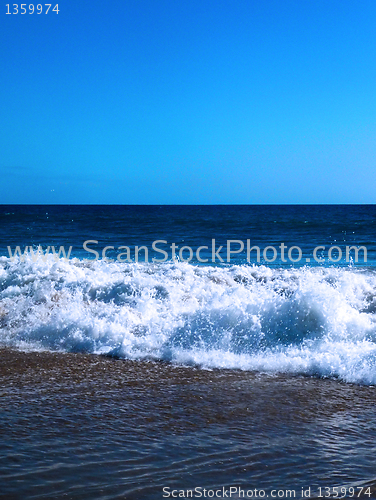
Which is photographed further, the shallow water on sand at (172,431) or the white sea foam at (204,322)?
the white sea foam at (204,322)

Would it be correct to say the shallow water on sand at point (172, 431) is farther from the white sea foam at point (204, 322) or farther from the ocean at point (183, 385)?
the white sea foam at point (204, 322)

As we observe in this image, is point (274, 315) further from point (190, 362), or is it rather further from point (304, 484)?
point (304, 484)

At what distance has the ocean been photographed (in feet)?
10.7

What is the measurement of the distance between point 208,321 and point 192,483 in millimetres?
3614

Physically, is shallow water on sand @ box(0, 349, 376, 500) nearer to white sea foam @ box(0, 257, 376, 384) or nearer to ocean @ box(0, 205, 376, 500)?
ocean @ box(0, 205, 376, 500)

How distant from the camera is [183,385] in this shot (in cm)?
513

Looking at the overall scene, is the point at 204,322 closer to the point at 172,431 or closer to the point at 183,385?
the point at 183,385

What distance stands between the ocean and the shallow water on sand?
0.04 feet

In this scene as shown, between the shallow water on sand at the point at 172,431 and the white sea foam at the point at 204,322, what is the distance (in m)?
0.46

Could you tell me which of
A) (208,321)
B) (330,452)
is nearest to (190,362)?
→ (208,321)

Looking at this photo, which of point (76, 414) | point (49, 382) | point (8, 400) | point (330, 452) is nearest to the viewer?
point (330, 452)

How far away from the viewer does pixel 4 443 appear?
3.68 m

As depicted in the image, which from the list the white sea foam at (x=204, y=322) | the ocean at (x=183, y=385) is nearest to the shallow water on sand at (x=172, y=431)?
the ocean at (x=183, y=385)

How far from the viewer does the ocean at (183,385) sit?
326cm
